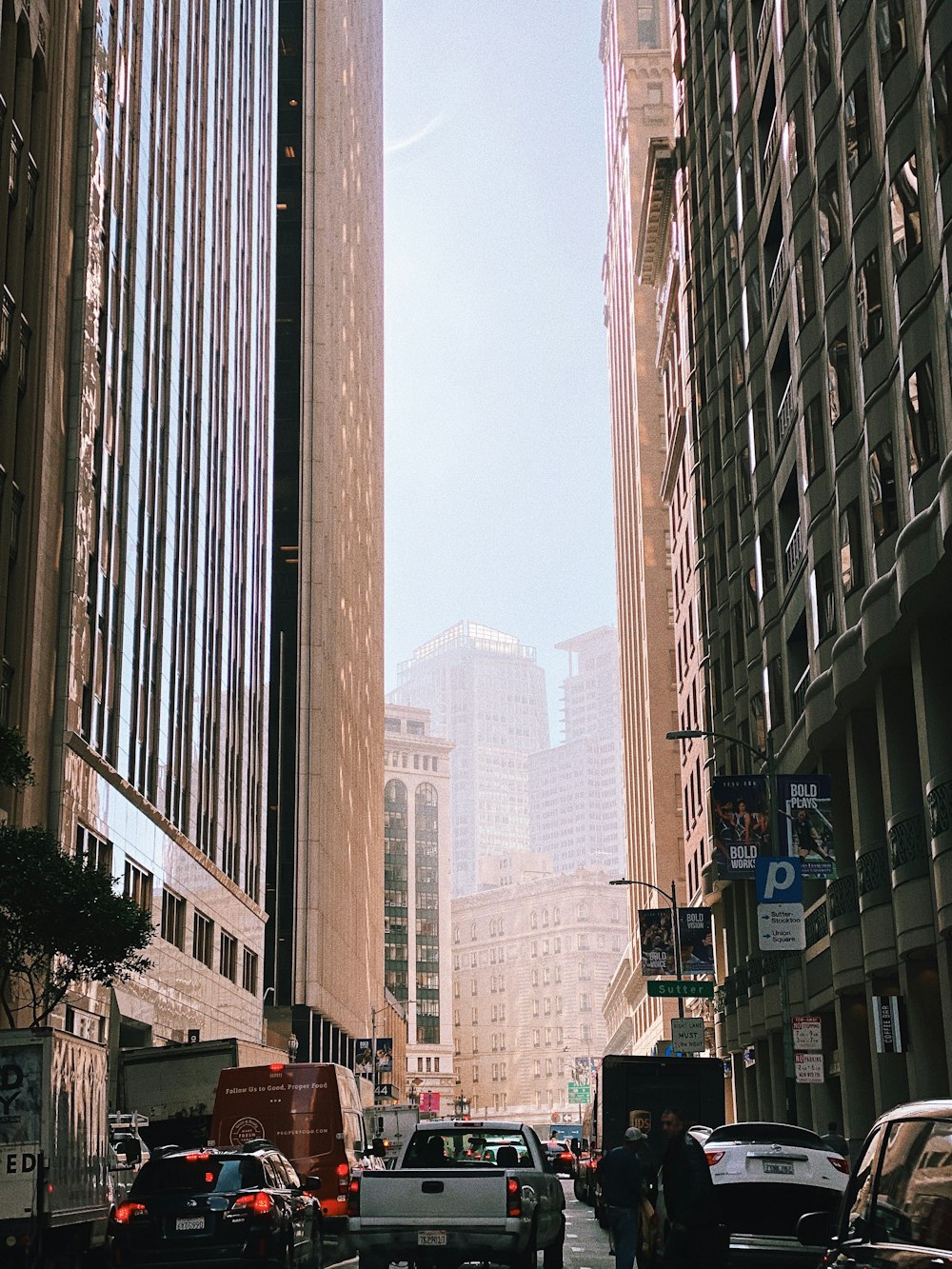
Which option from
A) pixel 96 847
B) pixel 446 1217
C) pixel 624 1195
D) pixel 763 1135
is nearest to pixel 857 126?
pixel 763 1135

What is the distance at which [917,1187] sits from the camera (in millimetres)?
7586

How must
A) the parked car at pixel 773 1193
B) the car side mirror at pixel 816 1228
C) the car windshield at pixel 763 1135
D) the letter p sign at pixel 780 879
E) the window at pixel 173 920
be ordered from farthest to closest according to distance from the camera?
1. the window at pixel 173 920
2. the letter p sign at pixel 780 879
3. the car windshield at pixel 763 1135
4. the parked car at pixel 773 1193
5. the car side mirror at pixel 816 1228

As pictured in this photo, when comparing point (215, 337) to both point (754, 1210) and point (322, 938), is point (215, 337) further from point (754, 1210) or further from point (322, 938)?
point (754, 1210)

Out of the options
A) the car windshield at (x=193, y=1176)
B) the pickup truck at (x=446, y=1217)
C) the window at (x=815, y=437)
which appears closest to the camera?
the pickup truck at (x=446, y=1217)

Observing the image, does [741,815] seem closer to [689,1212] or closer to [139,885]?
[689,1212]

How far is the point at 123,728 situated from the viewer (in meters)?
50.8

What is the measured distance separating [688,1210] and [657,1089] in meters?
26.1

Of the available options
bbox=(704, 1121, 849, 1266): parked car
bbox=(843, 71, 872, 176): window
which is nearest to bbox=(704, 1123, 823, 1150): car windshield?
bbox=(704, 1121, 849, 1266): parked car

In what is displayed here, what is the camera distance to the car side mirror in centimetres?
912

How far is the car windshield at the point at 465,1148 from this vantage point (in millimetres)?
19625

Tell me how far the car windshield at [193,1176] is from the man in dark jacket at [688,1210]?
5.85 metres

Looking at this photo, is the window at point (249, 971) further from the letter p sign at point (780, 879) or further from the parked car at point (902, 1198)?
the parked car at point (902, 1198)

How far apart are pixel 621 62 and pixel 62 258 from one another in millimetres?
92592

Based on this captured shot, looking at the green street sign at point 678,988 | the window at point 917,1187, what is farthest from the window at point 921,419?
the window at point 917,1187
